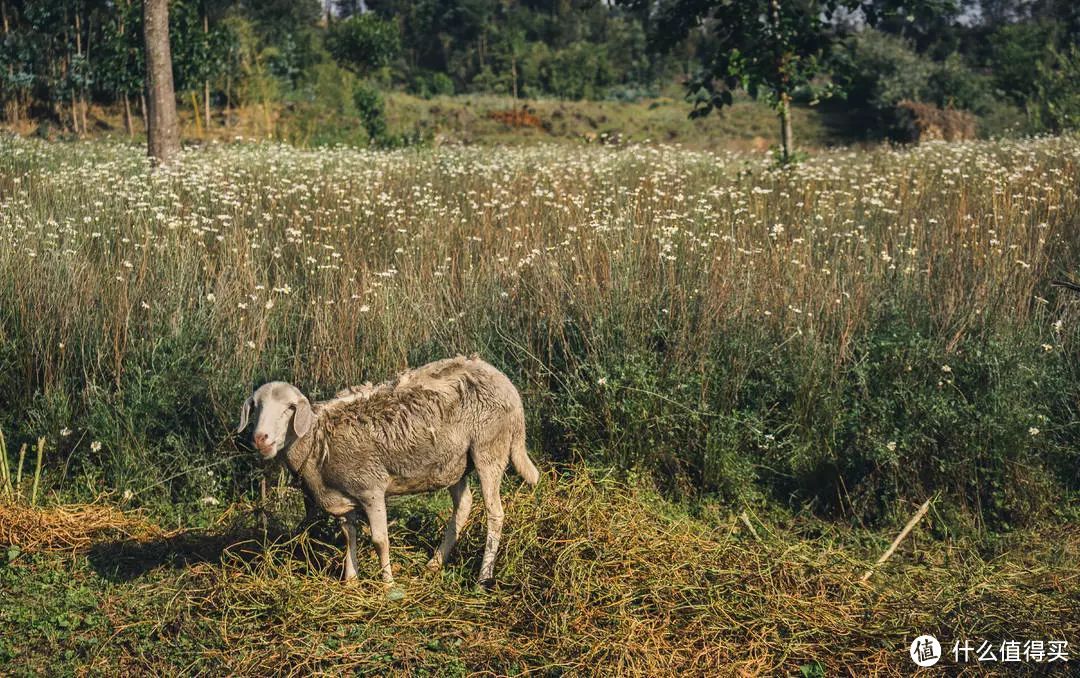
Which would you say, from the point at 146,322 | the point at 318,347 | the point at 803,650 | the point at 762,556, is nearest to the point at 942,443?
the point at 762,556

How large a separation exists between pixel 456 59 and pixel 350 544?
55117 mm

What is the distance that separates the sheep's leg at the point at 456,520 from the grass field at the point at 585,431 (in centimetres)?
12

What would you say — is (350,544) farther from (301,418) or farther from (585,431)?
(585,431)

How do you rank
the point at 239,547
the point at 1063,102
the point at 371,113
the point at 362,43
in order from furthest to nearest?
the point at 362,43 → the point at 371,113 → the point at 1063,102 → the point at 239,547

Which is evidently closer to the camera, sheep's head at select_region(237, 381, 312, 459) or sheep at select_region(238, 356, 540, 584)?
sheep's head at select_region(237, 381, 312, 459)

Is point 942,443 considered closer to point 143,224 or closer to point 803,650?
point 803,650

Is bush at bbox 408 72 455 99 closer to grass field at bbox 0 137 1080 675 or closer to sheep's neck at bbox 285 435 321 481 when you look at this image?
grass field at bbox 0 137 1080 675

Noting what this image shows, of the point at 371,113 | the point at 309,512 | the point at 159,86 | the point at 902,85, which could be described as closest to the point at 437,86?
the point at 371,113

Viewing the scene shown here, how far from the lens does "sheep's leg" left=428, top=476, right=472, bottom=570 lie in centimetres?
449

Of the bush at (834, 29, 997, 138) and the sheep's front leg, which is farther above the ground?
the bush at (834, 29, 997, 138)

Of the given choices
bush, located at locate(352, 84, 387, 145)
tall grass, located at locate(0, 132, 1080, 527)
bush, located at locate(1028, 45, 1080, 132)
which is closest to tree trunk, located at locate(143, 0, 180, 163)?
tall grass, located at locate(0, 132, 1080, 527)

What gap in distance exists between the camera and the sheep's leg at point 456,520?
4.49m

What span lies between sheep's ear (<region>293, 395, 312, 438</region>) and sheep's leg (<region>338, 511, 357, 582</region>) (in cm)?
53

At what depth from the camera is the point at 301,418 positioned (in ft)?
12.8
